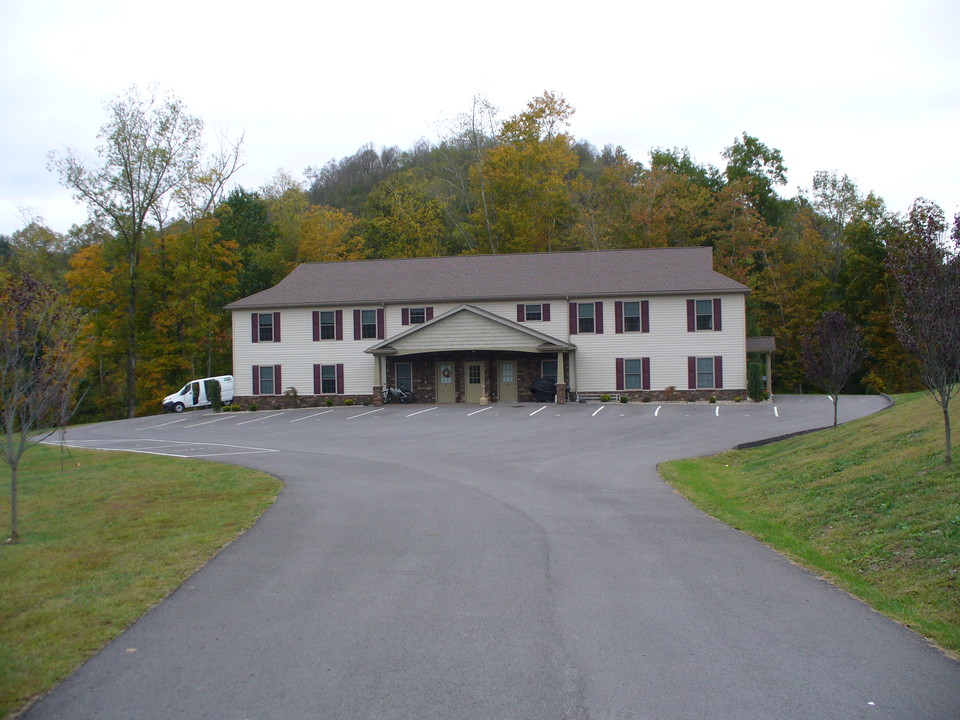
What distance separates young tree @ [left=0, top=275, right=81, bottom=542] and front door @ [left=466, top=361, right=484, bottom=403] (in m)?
26.9

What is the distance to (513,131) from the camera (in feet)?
191

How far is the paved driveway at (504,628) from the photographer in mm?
5164

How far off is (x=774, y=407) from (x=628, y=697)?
31.1 meters

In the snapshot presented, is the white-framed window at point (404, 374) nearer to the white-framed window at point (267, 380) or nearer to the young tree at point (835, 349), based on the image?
the white-framed window at point (267, 380)

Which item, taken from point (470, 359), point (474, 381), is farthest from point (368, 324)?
point (474, 381)

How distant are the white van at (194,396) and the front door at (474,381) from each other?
13270 mm

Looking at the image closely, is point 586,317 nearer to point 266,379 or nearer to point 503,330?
point 503,330

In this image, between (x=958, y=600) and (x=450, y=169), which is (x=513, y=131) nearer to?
(x=450, y=169)

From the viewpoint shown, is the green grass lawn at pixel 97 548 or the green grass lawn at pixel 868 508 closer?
the green grass lawn at pixel 97 548

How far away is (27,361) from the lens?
1398 cm

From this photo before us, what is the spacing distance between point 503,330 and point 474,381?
369 centimetres

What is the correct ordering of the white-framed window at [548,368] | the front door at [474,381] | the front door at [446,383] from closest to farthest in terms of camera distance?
1. the white-framed window at [548,368]
2. the front door at [474,381]
3. the front door at [446,383]

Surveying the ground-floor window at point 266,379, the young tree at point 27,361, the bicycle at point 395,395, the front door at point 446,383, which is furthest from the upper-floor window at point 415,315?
the young tree at point 27,361

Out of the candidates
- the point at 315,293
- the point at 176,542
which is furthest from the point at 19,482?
the point at 315,293
